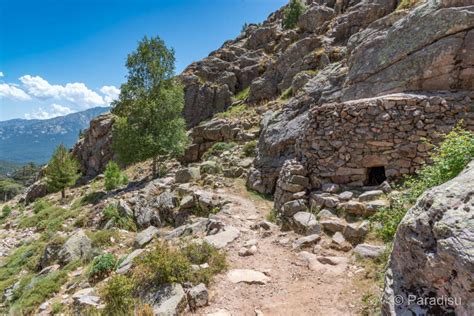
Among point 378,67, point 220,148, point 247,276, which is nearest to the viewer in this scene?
point 247,276

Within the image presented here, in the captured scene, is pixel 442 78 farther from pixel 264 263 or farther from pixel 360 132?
pixel 264 263

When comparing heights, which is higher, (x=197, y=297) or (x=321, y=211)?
Result: (x=321, y=211)

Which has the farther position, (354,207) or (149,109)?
(149,109)

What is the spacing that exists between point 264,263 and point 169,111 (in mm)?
19285

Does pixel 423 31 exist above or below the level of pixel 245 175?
above

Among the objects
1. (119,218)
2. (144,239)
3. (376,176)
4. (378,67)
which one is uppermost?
(378,67)

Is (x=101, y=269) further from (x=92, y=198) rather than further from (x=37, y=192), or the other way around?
(x=37, y=192)

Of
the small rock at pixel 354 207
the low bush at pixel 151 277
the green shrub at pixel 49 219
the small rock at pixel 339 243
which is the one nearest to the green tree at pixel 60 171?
the green shrub at pixel 49 219

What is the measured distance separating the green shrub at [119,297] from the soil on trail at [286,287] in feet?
4.55

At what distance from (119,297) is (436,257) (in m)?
5.40

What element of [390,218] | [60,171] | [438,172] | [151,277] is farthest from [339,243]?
[60,171]

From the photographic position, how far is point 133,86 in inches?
934

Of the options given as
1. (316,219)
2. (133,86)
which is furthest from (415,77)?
(133,86)

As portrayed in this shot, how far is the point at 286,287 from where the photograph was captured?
5.75 meters
